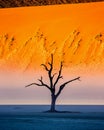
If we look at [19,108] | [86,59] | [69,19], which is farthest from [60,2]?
[19,108]

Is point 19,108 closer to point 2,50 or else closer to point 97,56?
point 2,50

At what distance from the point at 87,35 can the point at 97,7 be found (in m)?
1.13

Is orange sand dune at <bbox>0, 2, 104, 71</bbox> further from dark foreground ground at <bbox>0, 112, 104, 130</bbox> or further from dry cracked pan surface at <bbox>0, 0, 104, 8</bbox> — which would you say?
dark foreground ground at <bbox>0, 112, 104, 130</bbox>

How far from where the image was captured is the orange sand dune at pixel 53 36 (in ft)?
77.8

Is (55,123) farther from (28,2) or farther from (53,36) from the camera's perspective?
(28,2)

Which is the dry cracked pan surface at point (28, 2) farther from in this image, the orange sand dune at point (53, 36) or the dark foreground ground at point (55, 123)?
the dark foreground ground at point (55, 123)

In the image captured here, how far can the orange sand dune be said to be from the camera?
77.8 ft

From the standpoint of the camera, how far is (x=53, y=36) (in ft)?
80.1

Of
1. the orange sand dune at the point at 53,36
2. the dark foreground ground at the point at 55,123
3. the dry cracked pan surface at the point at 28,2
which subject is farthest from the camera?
the orange sand dune at the point at 53,36

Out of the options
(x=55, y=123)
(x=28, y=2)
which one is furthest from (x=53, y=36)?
(x=55, y=123)

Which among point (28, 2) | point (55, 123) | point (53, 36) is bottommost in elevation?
point (55, 123)

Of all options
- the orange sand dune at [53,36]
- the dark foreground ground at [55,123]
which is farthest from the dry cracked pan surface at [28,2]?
the dark foreground ground at [55,123]

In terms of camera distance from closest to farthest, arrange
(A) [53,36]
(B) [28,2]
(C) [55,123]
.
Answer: (C) [55,123] < (B) [28,2] < (A) [53,36]

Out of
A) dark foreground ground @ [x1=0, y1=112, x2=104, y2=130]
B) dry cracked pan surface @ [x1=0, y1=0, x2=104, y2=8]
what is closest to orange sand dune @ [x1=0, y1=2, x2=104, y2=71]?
dry cracked pan surface @ [x1=0, y1=0, x2=104, y2=8]
